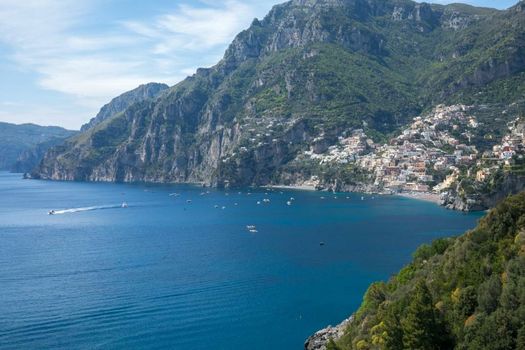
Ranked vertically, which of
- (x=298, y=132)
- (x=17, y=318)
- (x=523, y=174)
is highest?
(x=298, y=132)

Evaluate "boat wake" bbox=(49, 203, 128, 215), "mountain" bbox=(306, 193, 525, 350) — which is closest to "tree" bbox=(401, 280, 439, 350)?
"mountain" bbox=(306, 193, 525, 350)

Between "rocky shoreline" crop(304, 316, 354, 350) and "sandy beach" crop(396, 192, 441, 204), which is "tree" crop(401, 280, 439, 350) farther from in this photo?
"sandy beach" crop(396, 192, 441, 204)

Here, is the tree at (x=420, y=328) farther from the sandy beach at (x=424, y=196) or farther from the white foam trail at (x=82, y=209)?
the white foam trail at (x=82, y=209)

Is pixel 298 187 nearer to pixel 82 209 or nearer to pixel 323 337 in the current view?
pixel 82 209

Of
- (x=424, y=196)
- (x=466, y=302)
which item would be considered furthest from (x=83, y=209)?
(x=466, y=302)

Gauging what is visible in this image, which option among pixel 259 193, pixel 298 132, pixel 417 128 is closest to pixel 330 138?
pixel 298 132

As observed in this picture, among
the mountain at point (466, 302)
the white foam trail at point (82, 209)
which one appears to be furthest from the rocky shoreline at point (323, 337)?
the white foam trail at point (82, 209)

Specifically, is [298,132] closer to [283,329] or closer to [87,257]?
[87,257]
